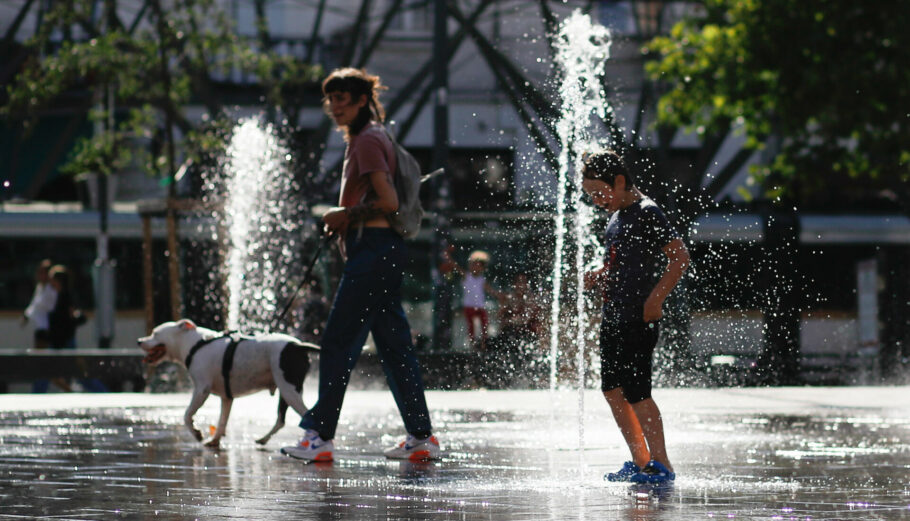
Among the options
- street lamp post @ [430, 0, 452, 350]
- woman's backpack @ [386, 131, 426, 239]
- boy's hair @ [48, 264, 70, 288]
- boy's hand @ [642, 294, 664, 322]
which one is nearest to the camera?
boy's hand @ [642, 294, 664, 322]

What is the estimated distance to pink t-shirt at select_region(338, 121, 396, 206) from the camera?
807cm

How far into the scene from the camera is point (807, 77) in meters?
22.4

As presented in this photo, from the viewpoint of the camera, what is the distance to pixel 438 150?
24422 millimetres

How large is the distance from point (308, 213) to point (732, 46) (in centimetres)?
646

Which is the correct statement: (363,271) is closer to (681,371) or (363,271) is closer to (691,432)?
(691,432)

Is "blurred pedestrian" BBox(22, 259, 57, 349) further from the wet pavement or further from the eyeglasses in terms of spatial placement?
the eyeglasses

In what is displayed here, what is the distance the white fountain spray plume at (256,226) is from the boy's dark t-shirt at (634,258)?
11610mm

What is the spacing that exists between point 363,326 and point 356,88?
1.19 m

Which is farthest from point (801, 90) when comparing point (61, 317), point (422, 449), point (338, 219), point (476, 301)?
point (338, 219)

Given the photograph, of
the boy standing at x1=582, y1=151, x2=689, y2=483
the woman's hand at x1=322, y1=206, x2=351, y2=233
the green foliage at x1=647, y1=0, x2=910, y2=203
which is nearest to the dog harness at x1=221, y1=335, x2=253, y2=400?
the woman's hand at x1=322, y1=206, x2=351, y2=233

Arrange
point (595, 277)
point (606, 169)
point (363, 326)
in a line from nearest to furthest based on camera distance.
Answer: point (606, 169) → point (595, 277) → point (363, 326)

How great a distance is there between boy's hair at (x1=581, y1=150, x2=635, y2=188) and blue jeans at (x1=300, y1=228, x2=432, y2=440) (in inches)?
49.4

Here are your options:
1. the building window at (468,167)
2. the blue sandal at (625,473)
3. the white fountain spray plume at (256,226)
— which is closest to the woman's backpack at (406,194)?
the blue sandal at (625,473)

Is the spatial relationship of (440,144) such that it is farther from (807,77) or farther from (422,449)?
(422,449)
